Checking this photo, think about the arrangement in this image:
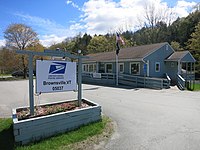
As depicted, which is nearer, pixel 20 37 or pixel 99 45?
pixel 20 37

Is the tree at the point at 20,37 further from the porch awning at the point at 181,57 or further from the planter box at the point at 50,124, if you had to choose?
the planter box at the point at 50,124

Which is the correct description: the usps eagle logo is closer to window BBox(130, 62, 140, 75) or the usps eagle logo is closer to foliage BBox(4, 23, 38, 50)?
window BBox(130, 62, 140, 75)

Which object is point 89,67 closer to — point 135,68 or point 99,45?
point 135,68

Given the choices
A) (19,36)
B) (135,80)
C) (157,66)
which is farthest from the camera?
(19,36)

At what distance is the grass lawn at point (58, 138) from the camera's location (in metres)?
5.05

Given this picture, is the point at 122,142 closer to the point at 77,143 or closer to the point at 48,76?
the point at 77,143

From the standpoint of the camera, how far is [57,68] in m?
6.88

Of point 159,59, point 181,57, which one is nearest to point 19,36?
point 159,59

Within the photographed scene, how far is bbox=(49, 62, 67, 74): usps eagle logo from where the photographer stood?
6.73m

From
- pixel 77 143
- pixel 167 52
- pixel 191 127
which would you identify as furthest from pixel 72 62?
pixel 167 52

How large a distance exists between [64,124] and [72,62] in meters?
2.27

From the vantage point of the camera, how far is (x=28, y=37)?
37844 millimetres

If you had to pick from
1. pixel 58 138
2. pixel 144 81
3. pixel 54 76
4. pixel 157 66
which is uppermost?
pixel 157 66

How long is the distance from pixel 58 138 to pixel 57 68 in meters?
2.33
